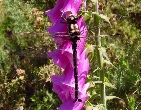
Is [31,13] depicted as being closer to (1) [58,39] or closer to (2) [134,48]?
(2) [134,48]

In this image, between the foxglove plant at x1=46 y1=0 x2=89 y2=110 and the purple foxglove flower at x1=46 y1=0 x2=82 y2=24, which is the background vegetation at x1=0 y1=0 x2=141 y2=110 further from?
the purple foxglove flower at x1=46 y1=0 x2=82 y2=24

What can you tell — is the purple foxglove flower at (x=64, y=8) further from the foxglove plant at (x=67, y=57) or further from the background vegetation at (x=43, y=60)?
the background vegetation at (x=43, y=60)

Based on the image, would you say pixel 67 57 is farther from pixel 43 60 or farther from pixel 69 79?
pixel 43 60

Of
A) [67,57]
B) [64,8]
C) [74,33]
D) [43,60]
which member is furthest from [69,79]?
[43,60]

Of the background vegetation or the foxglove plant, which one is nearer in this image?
the foxglove plant

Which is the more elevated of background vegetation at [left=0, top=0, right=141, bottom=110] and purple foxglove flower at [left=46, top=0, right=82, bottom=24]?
purple foxglove flower at [left=46, top=0, right=82, bottom=24]

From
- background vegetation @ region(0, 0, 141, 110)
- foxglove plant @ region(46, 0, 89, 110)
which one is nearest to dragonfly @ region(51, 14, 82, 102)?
foxglove plant @ region(46, 0, 89, 110)

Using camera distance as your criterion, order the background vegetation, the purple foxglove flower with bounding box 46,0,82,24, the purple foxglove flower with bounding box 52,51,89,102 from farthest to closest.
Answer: the background vegetation < the purple foxglove flower with bounding box 52,51,89,102 < the purple foxglove flower with bounding box 46,0,82,24
